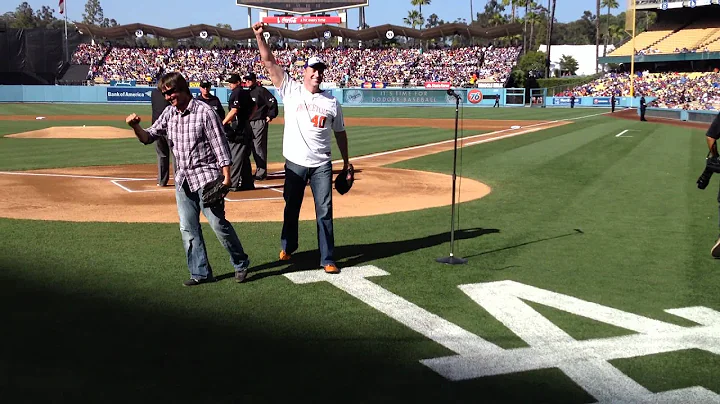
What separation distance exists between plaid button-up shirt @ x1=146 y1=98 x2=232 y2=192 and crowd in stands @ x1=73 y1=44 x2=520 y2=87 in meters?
62.1

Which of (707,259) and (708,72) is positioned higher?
(708,72)

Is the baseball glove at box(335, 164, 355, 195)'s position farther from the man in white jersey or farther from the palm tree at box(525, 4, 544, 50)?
the palm tree at box(525, 4, 544, 50)

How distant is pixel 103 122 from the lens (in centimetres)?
3662

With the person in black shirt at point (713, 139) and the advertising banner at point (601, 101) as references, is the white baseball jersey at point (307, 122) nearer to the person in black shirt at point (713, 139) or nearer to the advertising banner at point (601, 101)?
the person in black shirt at point (713, 139)

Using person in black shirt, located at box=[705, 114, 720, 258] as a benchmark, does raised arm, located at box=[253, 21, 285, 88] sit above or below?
above

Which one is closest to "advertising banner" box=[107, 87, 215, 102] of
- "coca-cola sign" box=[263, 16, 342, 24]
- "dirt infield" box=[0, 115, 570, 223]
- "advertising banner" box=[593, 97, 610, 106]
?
"coca-cola sign" box=[263, 16, 342, 24]

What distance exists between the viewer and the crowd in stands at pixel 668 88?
4468 cm

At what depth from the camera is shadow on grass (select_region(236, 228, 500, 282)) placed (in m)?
7.17

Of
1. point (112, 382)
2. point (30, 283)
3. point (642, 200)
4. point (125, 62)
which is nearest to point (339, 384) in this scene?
point (112, 382)

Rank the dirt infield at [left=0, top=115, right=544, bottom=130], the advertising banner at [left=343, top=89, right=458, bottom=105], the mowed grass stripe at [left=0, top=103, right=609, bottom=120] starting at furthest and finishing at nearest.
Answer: the advertising banner at [left=343, top=89, right=458, bottom=105] < the mowed grass stripe at [left=0, top=103, right=609, bottom=120] < the dirt infield at [left=0, top=115, right=544, bottom=130]

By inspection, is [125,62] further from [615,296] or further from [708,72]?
[615,296]

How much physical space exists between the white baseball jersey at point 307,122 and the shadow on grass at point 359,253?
1.08 metres

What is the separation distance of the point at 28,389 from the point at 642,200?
1017cm

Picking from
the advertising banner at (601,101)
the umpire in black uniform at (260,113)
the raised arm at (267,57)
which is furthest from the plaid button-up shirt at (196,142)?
the advertising banner at (601,101)
